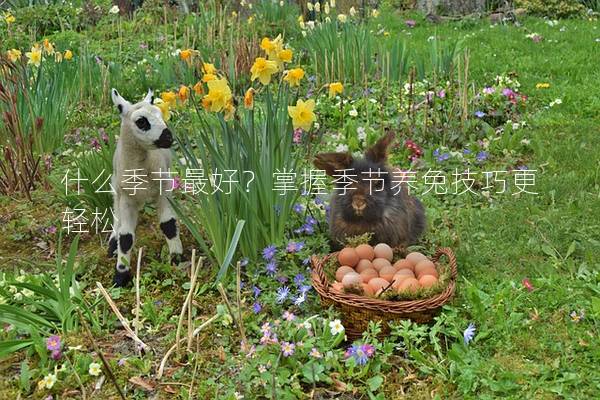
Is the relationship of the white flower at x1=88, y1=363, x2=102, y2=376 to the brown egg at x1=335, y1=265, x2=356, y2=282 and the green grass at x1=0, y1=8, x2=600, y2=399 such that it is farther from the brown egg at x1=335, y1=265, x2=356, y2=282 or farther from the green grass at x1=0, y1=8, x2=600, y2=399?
the brown egg at x1=335, y1=265, x2=356, y2=282

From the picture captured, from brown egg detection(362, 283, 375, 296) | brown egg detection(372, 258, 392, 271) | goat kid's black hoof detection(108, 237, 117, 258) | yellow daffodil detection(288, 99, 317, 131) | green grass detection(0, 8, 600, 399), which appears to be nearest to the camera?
green grass detection(0, 8, 600, 399)

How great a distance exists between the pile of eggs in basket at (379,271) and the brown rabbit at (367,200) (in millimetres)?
119

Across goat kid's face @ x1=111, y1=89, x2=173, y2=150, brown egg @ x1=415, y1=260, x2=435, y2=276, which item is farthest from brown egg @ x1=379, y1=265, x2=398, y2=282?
goat kid's face @ x1=111, y1=89, x2=173, y2=150

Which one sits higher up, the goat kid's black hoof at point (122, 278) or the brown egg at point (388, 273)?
the brown egg at point (388, 273)

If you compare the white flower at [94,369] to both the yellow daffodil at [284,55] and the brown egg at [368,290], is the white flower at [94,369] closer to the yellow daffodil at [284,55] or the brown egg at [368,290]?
the brown egg at [368,290]

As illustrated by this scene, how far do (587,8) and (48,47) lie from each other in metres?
7.94

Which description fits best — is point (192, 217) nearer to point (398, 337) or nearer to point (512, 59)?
point (398, 337)

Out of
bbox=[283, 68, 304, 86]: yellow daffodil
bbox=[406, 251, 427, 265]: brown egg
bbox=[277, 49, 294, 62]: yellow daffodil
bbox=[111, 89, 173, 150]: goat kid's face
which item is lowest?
bbox=[406, 251, 427, 265]: brown egg

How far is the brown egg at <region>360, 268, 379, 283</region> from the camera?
2873 mm

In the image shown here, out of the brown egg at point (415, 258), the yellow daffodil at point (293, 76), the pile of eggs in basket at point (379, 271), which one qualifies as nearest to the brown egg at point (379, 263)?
the pile of eggs in basket at point (379, 271)

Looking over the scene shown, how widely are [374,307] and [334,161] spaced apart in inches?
30.4

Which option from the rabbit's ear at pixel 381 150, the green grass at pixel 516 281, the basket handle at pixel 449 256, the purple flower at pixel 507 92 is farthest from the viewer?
the purple flower at pixel 507 92

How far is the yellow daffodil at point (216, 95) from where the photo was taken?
2.94m

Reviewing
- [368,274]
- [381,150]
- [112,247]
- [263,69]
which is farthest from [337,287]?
[112,247]
